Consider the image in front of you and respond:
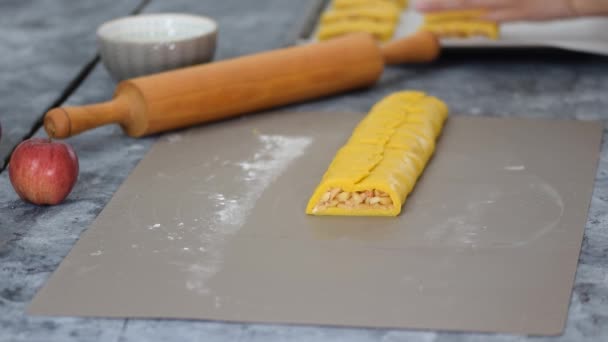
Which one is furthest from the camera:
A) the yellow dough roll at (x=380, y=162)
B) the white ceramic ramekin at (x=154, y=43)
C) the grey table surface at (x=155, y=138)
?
the white ceramic ramekin at (x=154, y=43)

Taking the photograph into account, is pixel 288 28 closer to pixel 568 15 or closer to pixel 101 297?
pixel 568 15

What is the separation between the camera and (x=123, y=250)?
1.45 m

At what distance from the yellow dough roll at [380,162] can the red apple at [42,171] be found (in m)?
0.42

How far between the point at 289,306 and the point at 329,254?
164 mm

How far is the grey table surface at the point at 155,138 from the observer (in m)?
1.23

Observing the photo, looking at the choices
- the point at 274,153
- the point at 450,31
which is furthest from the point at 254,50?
the point at 274,153

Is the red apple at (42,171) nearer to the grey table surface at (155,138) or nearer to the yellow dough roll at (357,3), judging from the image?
the grey table surface at (155,138)

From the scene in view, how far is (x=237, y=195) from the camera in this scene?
1632 mm

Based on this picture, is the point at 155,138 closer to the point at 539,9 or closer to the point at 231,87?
the point at 231,87

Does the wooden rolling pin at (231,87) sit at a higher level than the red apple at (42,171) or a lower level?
lower

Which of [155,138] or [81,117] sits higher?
[81,117]

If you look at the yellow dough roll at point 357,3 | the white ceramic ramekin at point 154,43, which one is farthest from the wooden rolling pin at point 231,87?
the yellow dough roll at point 357,3

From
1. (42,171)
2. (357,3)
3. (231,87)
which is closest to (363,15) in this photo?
(357,3)

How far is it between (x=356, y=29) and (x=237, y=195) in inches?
34.8
